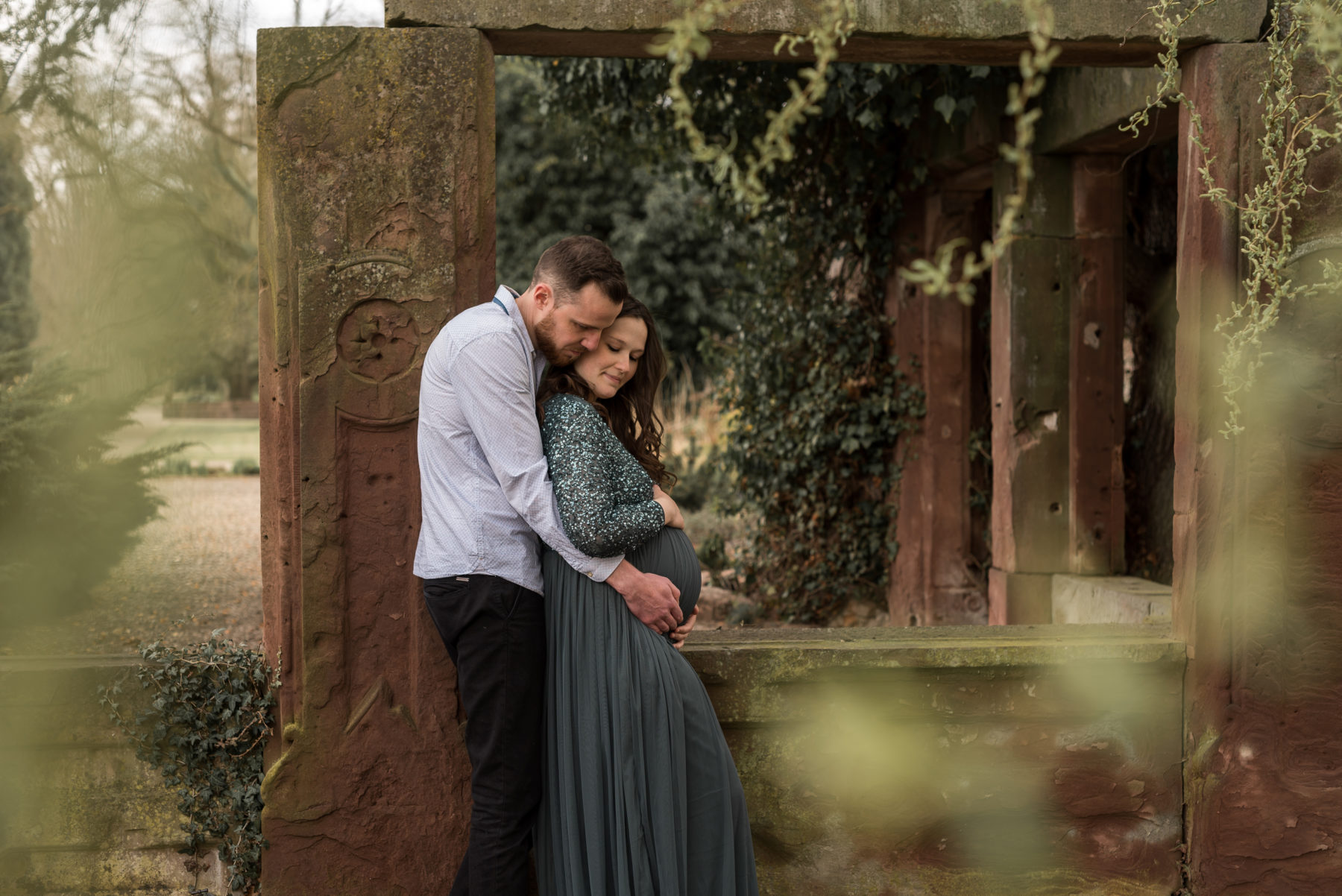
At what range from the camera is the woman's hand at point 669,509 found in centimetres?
263

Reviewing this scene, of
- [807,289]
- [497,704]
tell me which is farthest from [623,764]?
[807,289]

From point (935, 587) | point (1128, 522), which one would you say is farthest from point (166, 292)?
point (1128, 522)

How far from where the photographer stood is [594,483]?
8.07 feet

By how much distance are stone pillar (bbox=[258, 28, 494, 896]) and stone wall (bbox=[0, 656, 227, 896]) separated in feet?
1.35

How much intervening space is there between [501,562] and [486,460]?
25 centimetres

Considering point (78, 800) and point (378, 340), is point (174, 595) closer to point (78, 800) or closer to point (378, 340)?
point (78, 800)

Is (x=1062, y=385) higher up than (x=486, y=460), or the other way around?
(x=1062, y=385)

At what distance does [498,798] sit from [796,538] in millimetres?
4682

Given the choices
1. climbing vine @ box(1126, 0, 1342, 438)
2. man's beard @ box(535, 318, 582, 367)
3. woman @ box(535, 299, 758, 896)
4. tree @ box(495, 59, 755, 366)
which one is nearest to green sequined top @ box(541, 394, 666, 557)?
woman @ box(535, 299, 758, 896)

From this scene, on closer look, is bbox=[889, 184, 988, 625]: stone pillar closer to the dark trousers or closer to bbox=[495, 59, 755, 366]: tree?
the dark trousers

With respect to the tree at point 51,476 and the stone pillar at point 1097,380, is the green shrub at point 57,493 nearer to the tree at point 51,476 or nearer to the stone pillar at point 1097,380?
the tree at point 51,476

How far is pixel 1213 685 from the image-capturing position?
10.5 feet

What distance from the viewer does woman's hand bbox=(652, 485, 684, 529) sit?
2.63 meters

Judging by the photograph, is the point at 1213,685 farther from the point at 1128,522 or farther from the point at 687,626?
the point at 1128,522
